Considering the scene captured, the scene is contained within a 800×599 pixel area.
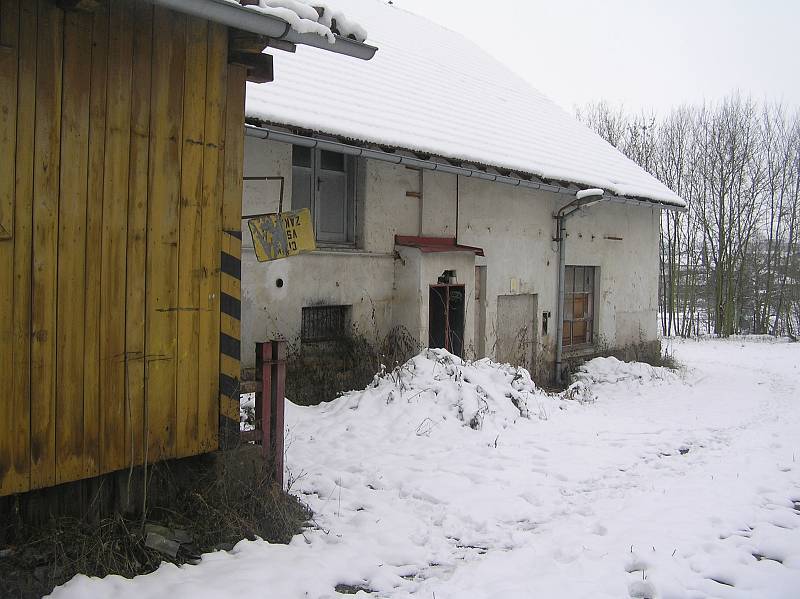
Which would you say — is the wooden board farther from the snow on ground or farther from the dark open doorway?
the dark open doorway

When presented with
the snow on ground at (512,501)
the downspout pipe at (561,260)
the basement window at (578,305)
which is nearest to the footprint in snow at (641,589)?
the snow on ground at (512,501)

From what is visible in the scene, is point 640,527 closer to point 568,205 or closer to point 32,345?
point 32,345

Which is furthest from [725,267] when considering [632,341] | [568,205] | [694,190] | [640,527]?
[640,527]

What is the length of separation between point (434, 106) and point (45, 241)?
833 cm

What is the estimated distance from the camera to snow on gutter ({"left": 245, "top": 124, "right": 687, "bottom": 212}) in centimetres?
692

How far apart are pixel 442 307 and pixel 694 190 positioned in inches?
832

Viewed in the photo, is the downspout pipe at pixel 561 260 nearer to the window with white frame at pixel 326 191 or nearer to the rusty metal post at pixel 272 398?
the window with white frame at pixel 326 191

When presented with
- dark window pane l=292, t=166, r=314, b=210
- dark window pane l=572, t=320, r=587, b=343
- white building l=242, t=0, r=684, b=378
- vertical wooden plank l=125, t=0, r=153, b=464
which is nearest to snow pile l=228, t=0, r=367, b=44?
vertical wooden plank l=125, t=0, r=153, b=464

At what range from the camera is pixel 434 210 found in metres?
9.60

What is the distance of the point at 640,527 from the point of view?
4.62 meters

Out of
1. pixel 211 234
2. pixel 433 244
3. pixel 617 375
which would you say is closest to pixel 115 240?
pixel 211 234

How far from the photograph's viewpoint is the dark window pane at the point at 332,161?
28.4 ft

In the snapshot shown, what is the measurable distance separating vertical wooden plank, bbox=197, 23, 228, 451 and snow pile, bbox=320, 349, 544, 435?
2.87m

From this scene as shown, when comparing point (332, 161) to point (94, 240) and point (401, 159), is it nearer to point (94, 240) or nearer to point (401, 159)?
point (401, 159)
